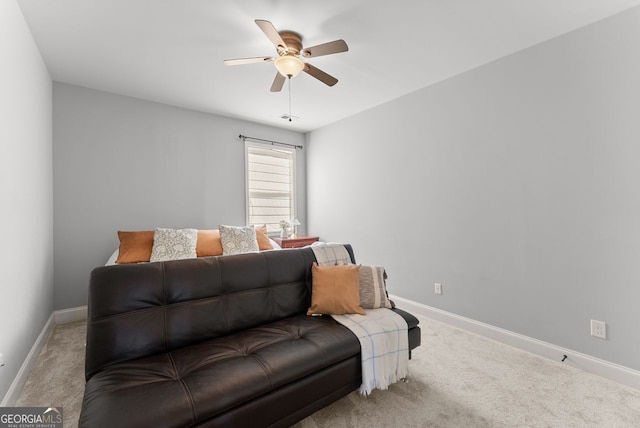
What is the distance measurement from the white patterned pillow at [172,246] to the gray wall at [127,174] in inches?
26.6

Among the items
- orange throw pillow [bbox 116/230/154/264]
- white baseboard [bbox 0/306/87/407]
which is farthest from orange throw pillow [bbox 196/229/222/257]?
white baseboard [bbox 0/306/87/407]

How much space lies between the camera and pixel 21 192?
82.7 inches

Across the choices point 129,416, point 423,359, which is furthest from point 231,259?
point 423,359

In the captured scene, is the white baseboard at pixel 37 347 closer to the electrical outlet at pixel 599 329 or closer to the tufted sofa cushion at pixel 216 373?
the tufted sofa cushion at pixel 216 373

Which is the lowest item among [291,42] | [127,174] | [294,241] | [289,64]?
[294,241]

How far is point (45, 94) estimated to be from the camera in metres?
2.86

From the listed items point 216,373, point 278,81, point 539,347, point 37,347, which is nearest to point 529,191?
point 539,347

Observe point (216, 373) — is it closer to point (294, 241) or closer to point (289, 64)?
point (289, 64)

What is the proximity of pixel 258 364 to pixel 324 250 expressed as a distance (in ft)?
3.69

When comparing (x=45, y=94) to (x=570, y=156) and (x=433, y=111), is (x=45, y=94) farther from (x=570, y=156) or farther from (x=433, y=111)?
(x=570, y=156)

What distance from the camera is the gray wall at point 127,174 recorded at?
10.5ft

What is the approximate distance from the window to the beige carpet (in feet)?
9.11

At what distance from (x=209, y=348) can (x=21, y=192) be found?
189 cm

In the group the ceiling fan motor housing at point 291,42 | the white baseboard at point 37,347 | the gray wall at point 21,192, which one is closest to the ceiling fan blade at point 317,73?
the ceiling fan motor housing at point 291,42
